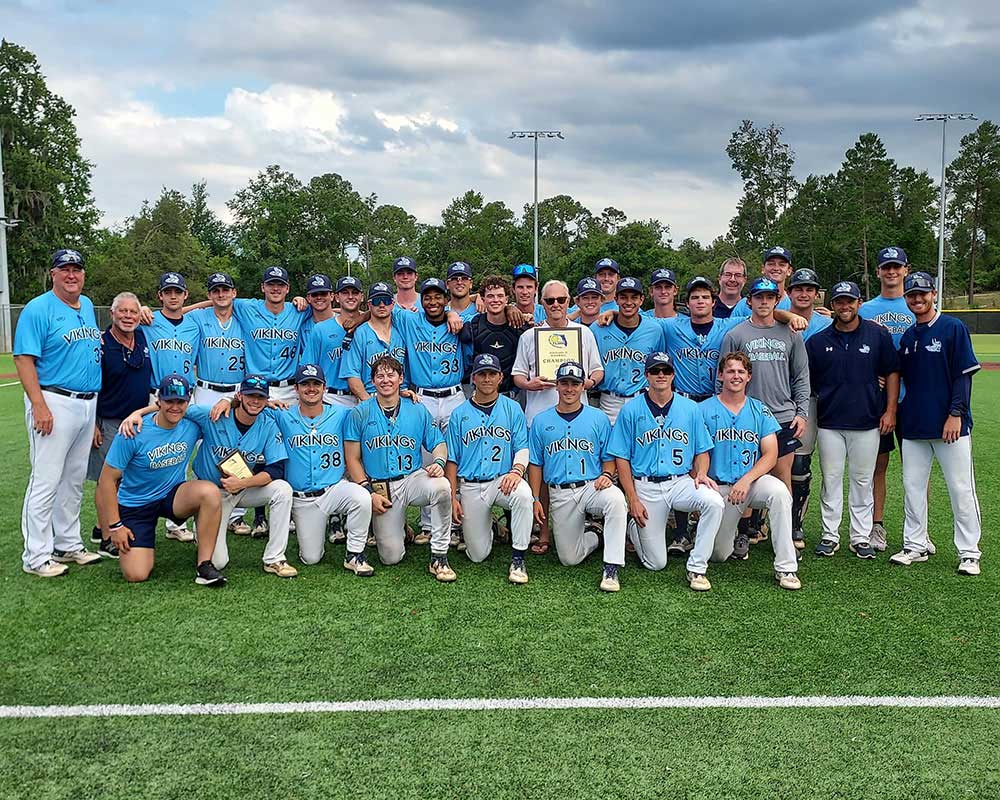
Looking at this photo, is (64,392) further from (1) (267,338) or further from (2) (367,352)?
(2) (367,352)

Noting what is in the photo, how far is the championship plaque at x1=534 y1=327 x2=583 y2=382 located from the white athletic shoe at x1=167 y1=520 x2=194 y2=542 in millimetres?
3219

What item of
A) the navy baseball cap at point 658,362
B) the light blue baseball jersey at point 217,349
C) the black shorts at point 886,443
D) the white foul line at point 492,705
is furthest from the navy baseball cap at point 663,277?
the white foul line at point 492,705

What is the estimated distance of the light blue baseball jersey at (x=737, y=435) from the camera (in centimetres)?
591

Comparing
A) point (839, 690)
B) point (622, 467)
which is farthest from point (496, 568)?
point (839, 690)

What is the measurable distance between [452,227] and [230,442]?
64.6m

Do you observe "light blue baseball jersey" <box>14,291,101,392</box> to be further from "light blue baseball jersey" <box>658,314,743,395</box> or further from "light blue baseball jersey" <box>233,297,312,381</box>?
"light blue baseball jersey" <box>658,314,743,395</box>

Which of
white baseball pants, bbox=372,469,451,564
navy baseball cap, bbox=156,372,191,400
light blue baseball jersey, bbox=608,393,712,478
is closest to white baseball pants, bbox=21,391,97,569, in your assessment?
navy baseball cap, bbox=156,372,191,400

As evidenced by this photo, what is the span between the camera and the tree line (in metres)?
45.8

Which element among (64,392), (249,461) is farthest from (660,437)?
(64,392)

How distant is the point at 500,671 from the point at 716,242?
7409 cm

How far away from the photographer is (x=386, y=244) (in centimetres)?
8344

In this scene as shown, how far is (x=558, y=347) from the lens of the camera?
654 centimetres

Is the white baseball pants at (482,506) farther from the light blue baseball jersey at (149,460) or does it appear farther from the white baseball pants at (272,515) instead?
the light blue baseball jersey at (149,460)

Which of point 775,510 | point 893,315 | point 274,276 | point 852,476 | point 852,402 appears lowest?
point 775,510
